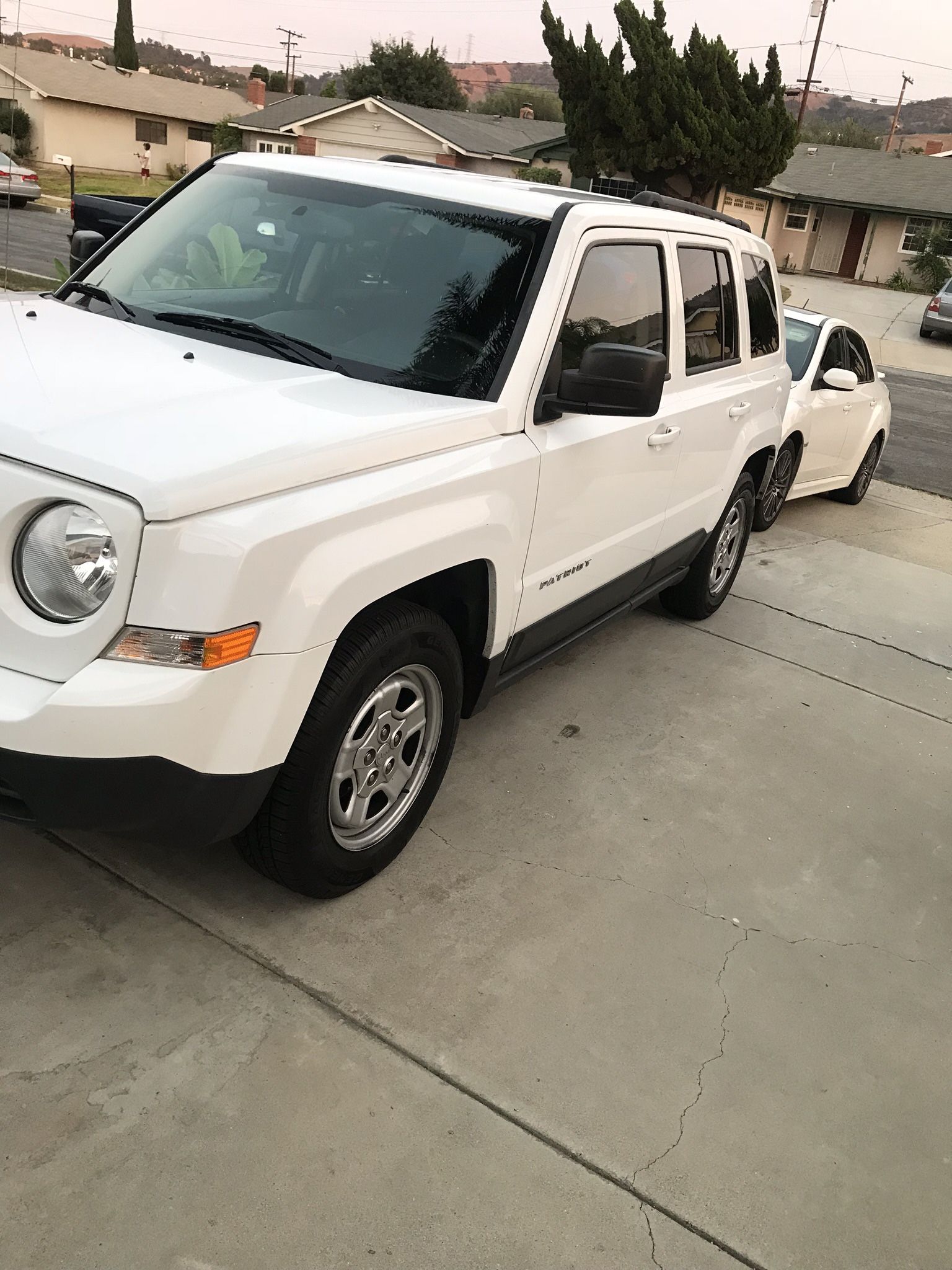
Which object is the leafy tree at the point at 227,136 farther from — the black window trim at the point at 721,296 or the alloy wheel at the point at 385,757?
the alloy wheel at the point at 385,757

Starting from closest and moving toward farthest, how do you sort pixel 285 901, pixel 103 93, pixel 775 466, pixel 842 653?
pixel 285 901, pixel 842 653, pixel 775 466, pixel 103 93

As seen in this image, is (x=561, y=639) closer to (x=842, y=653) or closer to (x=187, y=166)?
(x=842, y=653)

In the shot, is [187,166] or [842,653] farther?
[187,166]

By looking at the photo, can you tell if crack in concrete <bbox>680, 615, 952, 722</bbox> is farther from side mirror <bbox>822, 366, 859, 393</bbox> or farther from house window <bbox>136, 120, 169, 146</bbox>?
house window <bbox>136, 120, 169, 146</bbox>

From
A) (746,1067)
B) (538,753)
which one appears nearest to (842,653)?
(538,753)

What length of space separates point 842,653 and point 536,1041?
3.77m

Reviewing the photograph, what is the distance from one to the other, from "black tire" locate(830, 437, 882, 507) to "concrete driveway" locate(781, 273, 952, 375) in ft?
29.6

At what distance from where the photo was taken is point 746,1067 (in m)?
2.92

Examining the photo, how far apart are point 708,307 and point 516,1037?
10.9 ft

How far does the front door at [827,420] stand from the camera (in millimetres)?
8336

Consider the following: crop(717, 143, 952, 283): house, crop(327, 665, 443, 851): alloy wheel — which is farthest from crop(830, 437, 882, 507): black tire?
crop(717, 143, 952, 283): house

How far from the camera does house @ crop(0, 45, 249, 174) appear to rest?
1809 inches

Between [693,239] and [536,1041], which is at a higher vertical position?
[693,239]

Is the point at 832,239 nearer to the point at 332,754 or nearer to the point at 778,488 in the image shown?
the point at 778,488
